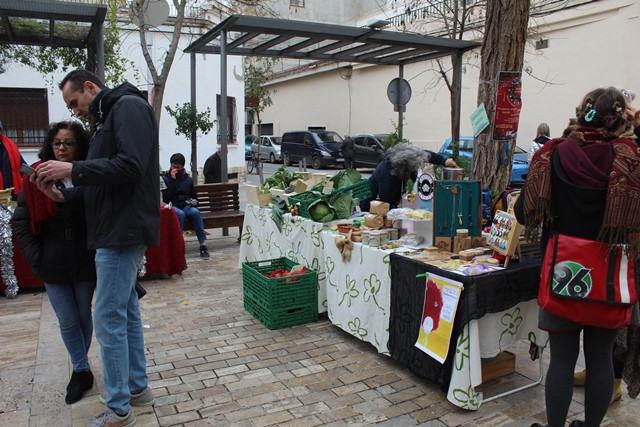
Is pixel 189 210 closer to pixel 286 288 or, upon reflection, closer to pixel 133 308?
pixel 286 288

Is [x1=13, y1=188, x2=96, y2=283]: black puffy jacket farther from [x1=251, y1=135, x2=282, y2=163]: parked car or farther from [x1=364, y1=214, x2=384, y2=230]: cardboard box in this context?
[x1=251, y1=135, x2=282, y2=163]: parked car

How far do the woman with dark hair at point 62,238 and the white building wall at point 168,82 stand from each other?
9.74 meters

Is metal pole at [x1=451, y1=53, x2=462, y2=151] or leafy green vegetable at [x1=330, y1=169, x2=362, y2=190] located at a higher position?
metal pole at [x1=451, y1=53, x2=462, y2=151]

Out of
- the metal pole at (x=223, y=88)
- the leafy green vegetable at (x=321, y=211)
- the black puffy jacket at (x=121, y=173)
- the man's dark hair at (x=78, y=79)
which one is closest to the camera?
the black puffy jacket at (x=121, y=173)

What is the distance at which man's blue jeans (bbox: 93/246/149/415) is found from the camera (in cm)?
265

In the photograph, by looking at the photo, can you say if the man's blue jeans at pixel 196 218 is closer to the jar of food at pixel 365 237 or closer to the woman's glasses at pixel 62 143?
the jar of food at pixel 365 237

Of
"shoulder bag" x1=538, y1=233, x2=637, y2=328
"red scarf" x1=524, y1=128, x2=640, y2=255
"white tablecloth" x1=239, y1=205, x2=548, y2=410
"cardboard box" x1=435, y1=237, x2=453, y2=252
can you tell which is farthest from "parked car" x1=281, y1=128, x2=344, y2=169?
"shoulder bag" x1=538, y1=233, x2=637, y2=328

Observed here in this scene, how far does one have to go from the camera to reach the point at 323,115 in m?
28.4

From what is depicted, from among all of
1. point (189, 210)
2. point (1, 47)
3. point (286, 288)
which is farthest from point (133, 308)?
point (1, 47)

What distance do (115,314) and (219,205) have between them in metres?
5.11

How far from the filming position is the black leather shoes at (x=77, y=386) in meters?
3.13

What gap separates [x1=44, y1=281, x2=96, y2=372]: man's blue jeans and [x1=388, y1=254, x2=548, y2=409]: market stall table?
190cm

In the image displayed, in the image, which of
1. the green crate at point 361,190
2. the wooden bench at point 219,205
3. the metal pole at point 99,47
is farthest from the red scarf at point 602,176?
the metal pole at point 99,47

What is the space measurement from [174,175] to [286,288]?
3.39m
